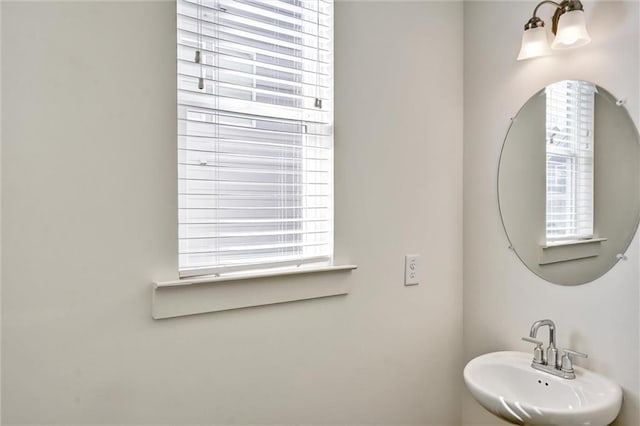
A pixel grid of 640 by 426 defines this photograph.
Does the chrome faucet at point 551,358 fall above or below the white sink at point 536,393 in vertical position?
above

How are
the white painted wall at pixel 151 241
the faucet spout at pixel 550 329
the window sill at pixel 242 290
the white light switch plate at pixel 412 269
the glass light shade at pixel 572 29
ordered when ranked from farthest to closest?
1. the white light switch plate at pixel 412 269
2. the faucet spout at pixel 550 329
3. the glass light shade at pixel 572 29
4. the window sill at pixel 242 290
5. the white painted wall at pixel 151 241

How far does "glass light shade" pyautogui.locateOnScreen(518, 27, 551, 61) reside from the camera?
4.80 ft

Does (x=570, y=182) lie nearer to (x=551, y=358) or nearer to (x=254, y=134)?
(x=551, y=358)

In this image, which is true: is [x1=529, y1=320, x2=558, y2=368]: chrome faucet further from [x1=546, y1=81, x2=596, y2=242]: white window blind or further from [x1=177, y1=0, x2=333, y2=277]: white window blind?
[x1=177, y1=0, x2=333, y2=277]: white window blind

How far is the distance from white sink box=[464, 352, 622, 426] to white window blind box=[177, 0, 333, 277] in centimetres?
70

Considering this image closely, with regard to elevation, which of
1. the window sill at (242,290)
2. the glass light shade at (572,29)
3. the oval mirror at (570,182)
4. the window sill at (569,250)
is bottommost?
the window sill at (242,290)

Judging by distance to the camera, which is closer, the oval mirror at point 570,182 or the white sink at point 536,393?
the white sink at point 536,393

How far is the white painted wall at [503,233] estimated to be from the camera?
1.34m

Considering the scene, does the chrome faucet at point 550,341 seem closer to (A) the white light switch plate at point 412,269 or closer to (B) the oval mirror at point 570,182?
(B) the oval mirror at point 570,182


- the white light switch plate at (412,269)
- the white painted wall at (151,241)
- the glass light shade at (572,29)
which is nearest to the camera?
the white painted wall at (151,241)

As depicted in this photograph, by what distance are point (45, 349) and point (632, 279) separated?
1.68 meters

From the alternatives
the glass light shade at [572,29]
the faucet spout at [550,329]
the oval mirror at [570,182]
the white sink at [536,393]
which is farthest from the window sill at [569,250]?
the glass light shade at [572,29]

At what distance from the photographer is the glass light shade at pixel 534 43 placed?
57.6 inches

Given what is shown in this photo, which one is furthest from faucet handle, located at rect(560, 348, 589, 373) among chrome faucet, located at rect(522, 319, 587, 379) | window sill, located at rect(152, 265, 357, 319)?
window sill, located at rect(152, 265, 357, 319)
